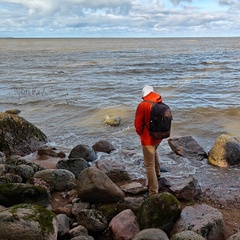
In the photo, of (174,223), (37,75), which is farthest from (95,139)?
(37,75)

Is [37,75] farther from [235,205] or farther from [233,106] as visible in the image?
[235,205]

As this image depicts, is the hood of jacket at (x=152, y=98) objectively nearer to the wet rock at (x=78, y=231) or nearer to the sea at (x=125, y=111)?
the wet rock at (x=78, y=231)

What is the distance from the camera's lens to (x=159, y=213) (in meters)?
5.61

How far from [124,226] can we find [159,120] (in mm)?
2052

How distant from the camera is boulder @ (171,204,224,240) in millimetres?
5488

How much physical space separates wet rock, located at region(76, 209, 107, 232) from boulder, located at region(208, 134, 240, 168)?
4.83 metres

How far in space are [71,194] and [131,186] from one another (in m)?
1.33

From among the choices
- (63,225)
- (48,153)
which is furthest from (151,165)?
(48,153)

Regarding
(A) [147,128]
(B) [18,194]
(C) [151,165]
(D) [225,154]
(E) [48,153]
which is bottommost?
(E) [48,153]

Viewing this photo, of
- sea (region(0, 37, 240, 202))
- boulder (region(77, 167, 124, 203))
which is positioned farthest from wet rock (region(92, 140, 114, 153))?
boulder (region(77, 167, 124, 203))

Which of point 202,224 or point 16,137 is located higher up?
point 16,137

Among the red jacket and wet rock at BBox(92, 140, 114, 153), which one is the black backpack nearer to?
the red jacket

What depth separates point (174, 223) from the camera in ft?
18.8

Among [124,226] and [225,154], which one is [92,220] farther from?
[225,154]
